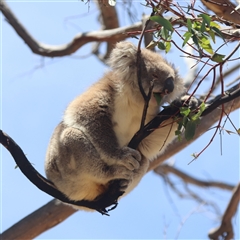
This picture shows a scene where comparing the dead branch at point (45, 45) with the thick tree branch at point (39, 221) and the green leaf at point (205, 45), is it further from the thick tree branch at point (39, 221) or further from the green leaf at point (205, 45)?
the green leaf at point (205, 45)

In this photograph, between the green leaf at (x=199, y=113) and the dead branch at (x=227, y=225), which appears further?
the dead branch at (x=227, y=225)

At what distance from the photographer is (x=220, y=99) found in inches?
93.0

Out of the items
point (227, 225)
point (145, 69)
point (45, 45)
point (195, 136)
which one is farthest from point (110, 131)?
point (45, 45)

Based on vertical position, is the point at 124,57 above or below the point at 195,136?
above

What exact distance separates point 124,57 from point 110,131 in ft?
1.66

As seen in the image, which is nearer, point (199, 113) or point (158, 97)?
point (199, 113)

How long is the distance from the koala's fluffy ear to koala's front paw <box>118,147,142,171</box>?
0.60m

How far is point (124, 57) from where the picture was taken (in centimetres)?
340

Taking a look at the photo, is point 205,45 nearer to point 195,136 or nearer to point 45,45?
point 195,136

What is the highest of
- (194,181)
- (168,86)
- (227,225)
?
(168,86)

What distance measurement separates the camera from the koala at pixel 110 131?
10.4 ft

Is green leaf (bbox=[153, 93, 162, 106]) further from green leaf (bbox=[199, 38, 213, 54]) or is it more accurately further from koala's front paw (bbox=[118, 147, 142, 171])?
green leaf (bbox=[199, 38, 213, 54])

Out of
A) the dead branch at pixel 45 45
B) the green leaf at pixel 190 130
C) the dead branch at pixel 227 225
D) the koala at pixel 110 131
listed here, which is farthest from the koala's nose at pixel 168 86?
the dead branch at pixel 45 45

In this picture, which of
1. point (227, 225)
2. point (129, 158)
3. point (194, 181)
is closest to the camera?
point (129, 158)
